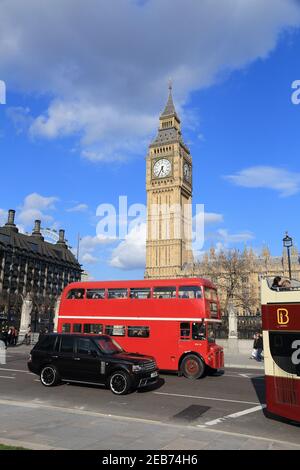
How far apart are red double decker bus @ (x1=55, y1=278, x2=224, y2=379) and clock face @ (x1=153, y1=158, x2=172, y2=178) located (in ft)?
326

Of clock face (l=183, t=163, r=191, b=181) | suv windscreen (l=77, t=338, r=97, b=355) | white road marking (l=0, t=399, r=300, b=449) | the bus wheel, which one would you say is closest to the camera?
white road marking (l=0, t=399, r=300, b=449)

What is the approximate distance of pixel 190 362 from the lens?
1709cm

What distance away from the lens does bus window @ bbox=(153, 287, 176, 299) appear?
18094 millimetres

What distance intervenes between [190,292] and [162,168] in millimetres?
103302

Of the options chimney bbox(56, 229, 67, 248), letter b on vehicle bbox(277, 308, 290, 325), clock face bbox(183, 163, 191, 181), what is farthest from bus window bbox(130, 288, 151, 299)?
chimney bbox(56, 229, 67, 248)

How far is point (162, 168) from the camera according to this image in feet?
389

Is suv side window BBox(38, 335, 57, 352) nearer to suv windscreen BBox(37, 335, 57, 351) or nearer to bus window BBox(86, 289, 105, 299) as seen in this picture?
suv windscreen BBox(37, 335, 57, 351)

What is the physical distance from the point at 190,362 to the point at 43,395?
702 centimetres

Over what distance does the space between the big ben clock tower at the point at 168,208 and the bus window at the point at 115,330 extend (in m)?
92.4

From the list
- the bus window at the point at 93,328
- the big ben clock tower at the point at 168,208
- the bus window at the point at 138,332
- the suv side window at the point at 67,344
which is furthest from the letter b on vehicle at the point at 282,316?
the big ben clock tower at the point at 168,208

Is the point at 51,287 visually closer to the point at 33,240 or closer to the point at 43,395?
the point at 33,240

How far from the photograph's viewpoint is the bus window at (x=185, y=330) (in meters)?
17.4

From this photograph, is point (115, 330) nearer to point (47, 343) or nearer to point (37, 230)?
point (47, 343)

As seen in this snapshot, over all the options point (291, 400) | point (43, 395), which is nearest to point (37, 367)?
point (43, 395)
